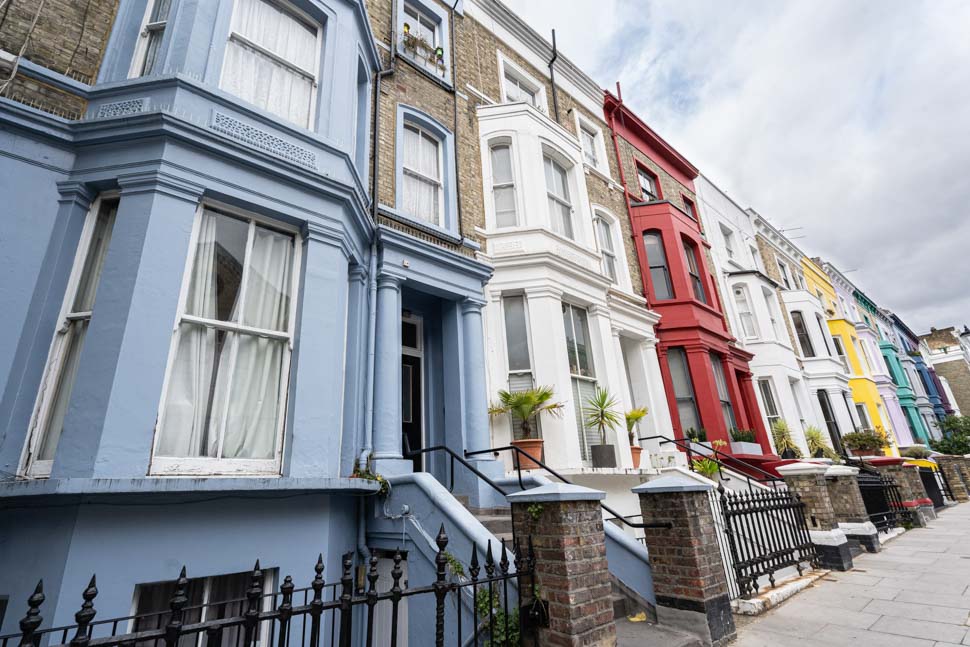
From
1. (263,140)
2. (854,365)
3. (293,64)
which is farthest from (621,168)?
(854,365)

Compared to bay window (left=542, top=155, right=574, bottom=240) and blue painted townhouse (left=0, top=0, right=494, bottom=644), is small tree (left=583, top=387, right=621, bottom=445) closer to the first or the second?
bay window (left=542, top=155, right=574, bottom=240)

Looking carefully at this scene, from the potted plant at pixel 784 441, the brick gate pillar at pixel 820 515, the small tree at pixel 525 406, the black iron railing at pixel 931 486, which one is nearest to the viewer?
the brick gate pillar at pixel 820 515

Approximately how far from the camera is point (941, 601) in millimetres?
5105

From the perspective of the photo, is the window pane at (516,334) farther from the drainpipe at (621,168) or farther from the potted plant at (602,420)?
the drainpipe at (621,168)

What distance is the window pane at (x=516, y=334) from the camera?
8625mm

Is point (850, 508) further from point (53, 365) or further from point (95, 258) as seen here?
point (95, 258)

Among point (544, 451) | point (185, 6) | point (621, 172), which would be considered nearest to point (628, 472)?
point (544, 451)

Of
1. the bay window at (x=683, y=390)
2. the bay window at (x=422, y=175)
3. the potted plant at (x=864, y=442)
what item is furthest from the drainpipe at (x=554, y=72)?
the potted plant at (x=864, y=442)

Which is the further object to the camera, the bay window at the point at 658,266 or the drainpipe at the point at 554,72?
the bay window at the point at 658,266

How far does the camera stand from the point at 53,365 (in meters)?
4.11

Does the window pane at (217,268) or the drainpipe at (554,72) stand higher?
the drainpipe at (554,72)

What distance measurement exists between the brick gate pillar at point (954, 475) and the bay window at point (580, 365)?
58.7 feet

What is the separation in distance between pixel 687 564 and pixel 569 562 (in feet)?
5.55

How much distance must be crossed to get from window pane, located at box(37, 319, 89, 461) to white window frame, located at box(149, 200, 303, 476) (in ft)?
2.55
